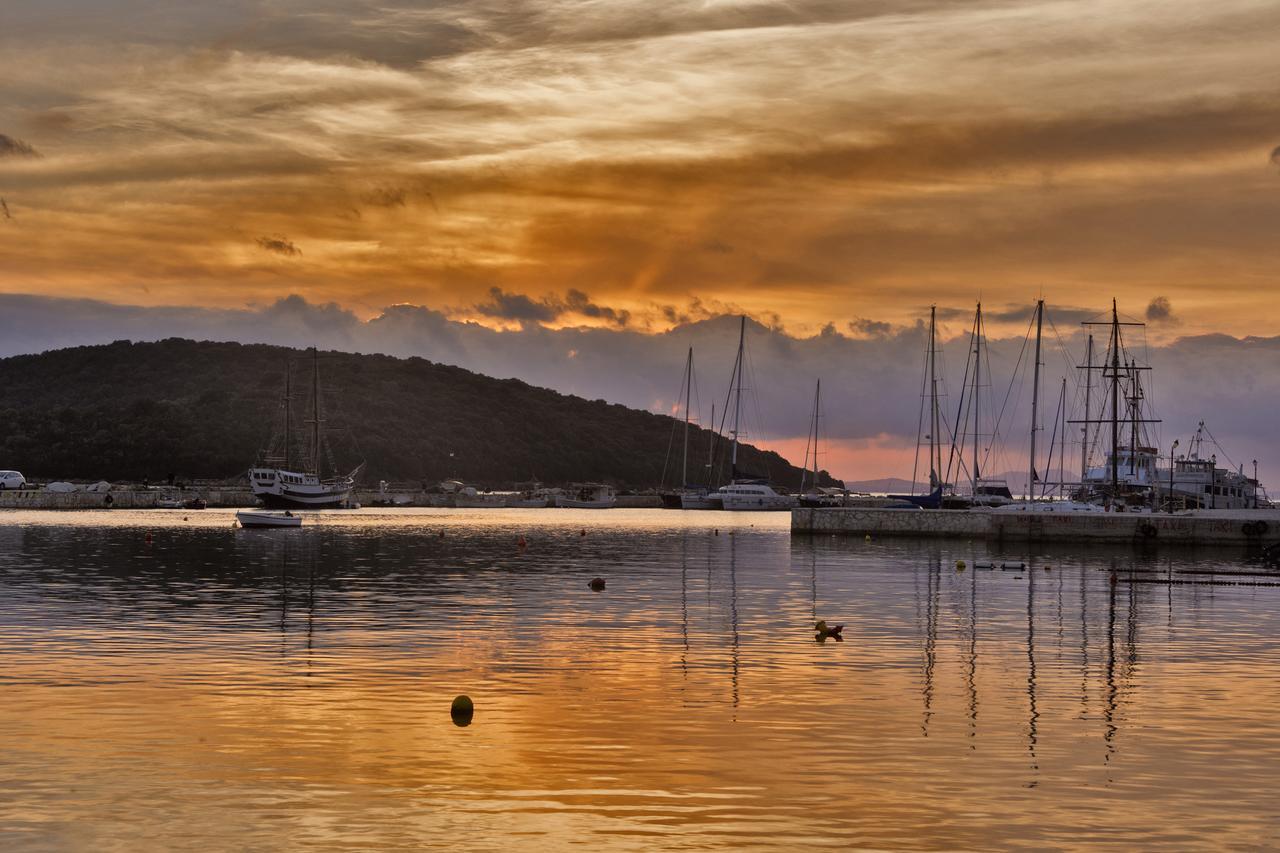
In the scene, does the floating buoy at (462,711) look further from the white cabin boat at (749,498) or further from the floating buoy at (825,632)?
the white cabin boat at (749,498)

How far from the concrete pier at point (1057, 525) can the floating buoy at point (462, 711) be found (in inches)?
2819

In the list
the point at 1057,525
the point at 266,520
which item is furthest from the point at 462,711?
the point at 266,520

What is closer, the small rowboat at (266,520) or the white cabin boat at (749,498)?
the small rowboat at (266,520)

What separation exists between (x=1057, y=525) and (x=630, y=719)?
234ft

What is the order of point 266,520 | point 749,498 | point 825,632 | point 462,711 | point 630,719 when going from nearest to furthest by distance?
point 462,711 < point 630,719 < point 825,632 < point 266,520 < point 749,498

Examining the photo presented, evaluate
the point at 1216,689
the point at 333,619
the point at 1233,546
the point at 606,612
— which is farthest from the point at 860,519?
the point at 1216,689

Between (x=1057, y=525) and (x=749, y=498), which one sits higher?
(x=749, y=498)

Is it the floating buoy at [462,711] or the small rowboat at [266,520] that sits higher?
the small rowboat at [266,520]

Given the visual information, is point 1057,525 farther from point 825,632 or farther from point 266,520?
point 266,520

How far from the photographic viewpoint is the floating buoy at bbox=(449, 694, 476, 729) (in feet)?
74.9

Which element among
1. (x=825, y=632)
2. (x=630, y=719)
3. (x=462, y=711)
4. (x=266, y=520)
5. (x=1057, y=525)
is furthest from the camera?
(x=266, y=520)

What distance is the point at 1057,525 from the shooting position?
89.2 m

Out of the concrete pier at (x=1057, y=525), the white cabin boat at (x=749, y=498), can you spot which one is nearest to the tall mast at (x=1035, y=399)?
the concrete pier at (x=1057, y=525)

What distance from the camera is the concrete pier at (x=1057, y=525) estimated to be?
84625mm
